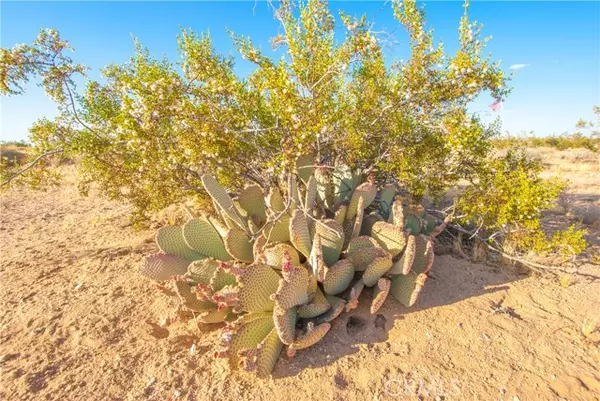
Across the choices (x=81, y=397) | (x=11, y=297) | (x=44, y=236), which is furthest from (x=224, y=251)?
(x=44, y=236)

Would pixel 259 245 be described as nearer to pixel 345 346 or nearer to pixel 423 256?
pixel 345 346

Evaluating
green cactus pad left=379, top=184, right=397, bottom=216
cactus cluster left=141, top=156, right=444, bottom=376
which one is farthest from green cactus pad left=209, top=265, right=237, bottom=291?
green cactus pad left=379, top=184, right=397, bottom=216

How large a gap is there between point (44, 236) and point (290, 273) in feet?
17.1

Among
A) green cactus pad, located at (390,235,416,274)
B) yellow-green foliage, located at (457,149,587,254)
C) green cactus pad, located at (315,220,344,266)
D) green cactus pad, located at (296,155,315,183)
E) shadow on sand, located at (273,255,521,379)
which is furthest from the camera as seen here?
green cactus pad, located at (296,155,315,183)

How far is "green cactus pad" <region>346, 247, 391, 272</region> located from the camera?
9.68 ft

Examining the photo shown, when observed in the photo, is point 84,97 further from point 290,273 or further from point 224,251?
point 290,273

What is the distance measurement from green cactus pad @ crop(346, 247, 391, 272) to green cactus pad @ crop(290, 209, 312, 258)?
1.28ft

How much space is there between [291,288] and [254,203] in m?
1.53

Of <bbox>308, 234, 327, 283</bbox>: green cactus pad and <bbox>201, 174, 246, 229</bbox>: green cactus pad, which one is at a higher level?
<bbox>201, 174, 246, 229</bbox>: green cactus pad

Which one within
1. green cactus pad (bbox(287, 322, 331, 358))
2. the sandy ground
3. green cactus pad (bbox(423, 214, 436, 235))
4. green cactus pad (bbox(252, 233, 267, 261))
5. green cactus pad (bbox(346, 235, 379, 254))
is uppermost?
green cactus pad (bbox(252, 233, 267, 261))

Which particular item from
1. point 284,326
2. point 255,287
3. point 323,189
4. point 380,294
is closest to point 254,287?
point 255,287

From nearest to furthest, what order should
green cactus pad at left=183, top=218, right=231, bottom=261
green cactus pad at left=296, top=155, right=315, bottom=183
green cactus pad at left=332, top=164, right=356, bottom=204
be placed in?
1. green cactus pad at left=183, top=218, right=231, bottom=261
2. green cactus pad at left=296, top=155, right=315, bottom=183
3. green cactus pad at left=332, top=164, right=356, bottom=204

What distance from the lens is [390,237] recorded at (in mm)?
3082

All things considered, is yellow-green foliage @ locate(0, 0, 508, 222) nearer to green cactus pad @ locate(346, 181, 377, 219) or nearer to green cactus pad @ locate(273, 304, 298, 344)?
green cactus pad @ locate(346, 181, 377, 219)
